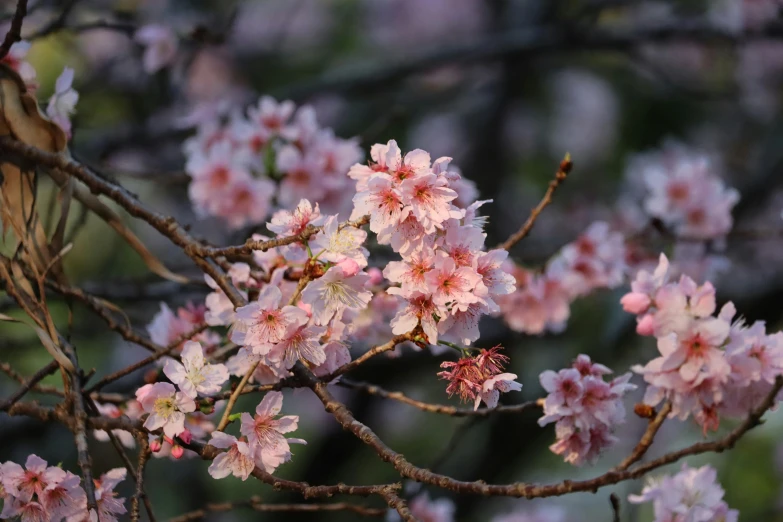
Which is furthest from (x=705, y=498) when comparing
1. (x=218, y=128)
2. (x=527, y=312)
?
(x=218, y=128)

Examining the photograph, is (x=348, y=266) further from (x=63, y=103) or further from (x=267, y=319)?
(x=63, y=103)

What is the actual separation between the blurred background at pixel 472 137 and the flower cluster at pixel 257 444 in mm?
875

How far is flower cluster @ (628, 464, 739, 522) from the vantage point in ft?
4.34

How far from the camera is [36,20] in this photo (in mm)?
2408

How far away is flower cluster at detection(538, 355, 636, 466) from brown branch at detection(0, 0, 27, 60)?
0.98 meters

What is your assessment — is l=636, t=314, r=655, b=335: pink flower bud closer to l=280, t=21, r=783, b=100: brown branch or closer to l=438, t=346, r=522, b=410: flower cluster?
l=438, t=346, r=522, b=410: flower cluster

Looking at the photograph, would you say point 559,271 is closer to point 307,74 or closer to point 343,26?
point 307,74

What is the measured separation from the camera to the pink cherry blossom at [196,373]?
109 centimetres

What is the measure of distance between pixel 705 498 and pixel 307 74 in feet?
12.4

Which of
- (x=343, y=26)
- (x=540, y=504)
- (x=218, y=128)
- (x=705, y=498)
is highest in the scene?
(x=343, y=26)

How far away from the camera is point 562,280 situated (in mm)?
2135

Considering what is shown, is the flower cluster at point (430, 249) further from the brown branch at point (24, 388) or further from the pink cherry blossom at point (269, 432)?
the brown branch at point (24, 388)

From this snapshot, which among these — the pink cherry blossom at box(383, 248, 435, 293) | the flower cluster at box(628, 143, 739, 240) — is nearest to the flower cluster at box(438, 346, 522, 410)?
the pink cherry blossom at box(383, 248, 435, 293)

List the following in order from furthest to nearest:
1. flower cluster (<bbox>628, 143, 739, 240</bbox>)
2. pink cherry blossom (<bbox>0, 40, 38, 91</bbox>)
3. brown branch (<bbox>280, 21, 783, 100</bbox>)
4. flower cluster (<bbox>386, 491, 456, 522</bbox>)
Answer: brown branch (<bbox>280, 21, 783, 100</bbox>)
flower cluster (<bbox>628, 143, 739, 240</bbox>)
flower cluster (<bbox>386, 491, 456, 522</bbox>)
pink cherry blossom (<bbox>0, 40, 38, 91</bbox>)
